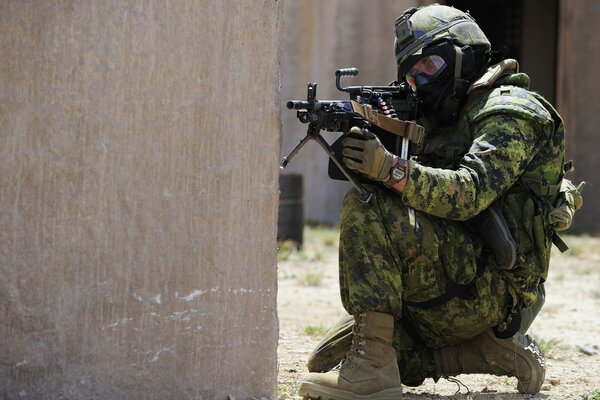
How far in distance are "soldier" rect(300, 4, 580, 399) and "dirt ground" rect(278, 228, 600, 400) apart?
177 millimetres

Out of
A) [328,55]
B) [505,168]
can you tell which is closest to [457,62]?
[505,168]

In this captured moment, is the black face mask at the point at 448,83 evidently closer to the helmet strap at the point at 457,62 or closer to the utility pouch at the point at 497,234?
the helmet strap at the point at 457,62

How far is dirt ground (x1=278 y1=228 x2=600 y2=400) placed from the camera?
3522 millimetres

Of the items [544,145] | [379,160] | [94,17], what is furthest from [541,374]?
[94,17]

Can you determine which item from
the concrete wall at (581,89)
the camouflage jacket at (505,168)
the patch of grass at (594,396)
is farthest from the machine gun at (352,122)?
the concrete wall at (581,89)

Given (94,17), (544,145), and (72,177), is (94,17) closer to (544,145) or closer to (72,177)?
(72,177)

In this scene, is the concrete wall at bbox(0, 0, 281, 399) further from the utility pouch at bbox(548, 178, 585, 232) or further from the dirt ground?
the utility pouch at bbox(548, 178, 585, 232)

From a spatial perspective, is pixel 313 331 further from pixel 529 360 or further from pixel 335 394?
pixel 335 394

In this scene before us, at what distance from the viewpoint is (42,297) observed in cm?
263

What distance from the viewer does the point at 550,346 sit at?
427 cm

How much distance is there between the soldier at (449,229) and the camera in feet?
9.90

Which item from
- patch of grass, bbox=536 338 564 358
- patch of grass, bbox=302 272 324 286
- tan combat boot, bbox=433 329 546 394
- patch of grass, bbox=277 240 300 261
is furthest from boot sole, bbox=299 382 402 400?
patch of grass, bbox=277 240 300 261

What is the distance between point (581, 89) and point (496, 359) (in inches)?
265

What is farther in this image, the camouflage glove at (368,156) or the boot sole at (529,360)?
the boot sole at (529,360)
